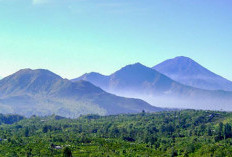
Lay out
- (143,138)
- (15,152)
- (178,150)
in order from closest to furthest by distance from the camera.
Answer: (15,152) < (178,150) < (143,138)

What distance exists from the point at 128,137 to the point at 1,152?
89519mm

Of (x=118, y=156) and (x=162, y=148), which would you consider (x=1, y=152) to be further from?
(x=162, y=148)

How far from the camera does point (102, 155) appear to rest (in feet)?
422

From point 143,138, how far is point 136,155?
5902cm

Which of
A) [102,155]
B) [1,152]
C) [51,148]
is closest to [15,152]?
[1,152]

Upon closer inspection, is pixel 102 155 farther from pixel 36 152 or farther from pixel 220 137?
pixel 220 137

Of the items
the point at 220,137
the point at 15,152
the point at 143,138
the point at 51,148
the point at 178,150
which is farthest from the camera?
the point at 143,138

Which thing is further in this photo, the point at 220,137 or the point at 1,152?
the point at 220,137

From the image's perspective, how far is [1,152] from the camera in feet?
A: 410

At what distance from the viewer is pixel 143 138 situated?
189 meters

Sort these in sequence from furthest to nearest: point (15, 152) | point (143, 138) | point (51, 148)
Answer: point (143, 138) → point (51, 148) → point (15, 152)

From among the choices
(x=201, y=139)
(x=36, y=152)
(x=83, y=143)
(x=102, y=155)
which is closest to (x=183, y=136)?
(x=201, y=139)

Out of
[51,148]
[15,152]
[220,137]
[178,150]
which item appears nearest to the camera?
[15,152]

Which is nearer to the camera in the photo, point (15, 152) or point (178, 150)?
point (15, 152)
